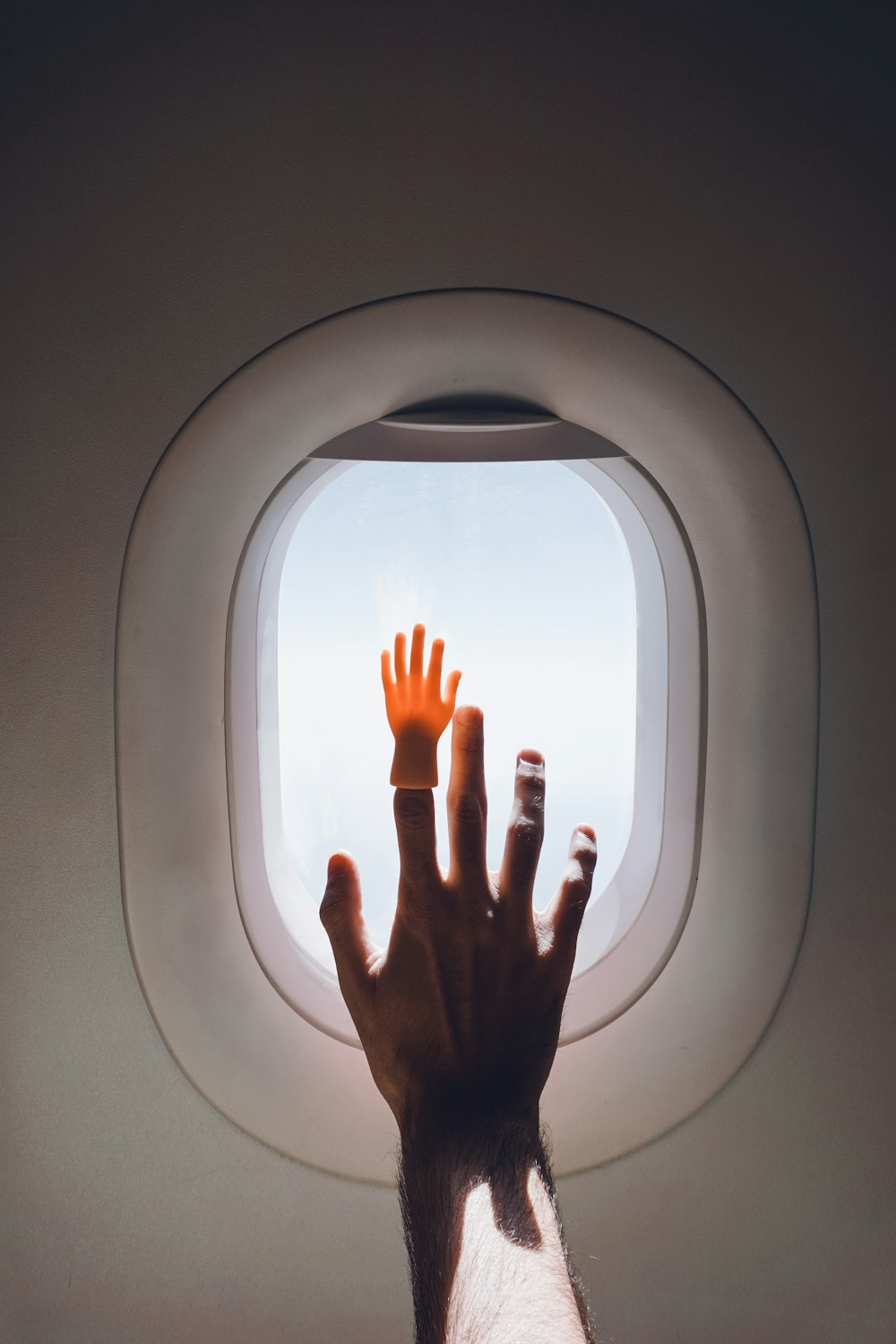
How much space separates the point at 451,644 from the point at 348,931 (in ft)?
1.35

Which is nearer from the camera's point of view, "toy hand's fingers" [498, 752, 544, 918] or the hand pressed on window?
the hand pressed on window

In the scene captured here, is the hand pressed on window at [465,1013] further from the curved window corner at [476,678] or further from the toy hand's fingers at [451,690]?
the curved window corner at [476,678]

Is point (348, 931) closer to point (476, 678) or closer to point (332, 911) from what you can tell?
point (332, 911)

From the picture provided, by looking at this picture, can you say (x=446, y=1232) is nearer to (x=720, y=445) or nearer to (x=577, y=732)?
(x=577, y=732)

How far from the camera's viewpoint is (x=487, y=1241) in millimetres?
573

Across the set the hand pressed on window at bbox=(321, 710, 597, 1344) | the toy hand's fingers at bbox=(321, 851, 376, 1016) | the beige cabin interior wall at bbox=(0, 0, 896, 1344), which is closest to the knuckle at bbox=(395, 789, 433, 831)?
the hand pressed on window at bbox=(321, 710, 597, 1344)

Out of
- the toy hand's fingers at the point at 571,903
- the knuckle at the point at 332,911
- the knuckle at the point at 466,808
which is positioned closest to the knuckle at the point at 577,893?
the toy hand's fingers at the point at 571,903

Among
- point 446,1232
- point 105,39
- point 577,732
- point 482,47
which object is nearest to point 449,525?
point 577,732

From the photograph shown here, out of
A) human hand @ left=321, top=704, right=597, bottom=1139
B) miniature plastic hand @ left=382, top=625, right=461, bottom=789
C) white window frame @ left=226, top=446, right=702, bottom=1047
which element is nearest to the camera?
human hand @ left=321, top=704, right=597, bottom=1139

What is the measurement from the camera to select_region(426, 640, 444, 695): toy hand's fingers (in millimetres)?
823

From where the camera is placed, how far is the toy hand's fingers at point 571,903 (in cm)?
72

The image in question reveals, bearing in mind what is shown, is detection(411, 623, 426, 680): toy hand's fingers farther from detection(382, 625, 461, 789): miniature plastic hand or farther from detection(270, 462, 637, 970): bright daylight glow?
detection(270, 462, 637, 970): bright daylight glow

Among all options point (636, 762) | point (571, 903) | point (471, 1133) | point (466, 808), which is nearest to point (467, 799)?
point (466, 808)

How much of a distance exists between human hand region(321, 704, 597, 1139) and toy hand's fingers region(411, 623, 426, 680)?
4.3 inches
